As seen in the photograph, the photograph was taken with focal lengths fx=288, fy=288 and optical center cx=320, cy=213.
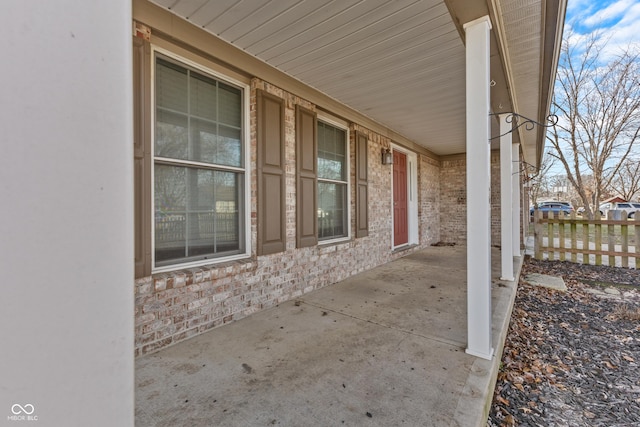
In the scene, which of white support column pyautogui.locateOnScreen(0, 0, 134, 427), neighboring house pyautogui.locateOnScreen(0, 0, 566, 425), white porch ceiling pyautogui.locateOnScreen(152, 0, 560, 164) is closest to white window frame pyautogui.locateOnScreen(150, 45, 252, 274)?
neighboring house pyautogui.locateOnScreen(0, 0, 566, 425)

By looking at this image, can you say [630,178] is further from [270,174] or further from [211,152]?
[211,152]

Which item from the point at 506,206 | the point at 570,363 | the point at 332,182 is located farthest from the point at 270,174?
the point at 506,206

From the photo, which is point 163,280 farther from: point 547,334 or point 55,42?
point 547,334

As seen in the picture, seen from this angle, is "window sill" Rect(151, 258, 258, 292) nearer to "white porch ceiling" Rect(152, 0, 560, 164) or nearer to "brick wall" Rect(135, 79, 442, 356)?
"brick wall" Rect(135, 79, 442, 356)

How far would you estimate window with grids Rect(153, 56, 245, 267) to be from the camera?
2.51 m

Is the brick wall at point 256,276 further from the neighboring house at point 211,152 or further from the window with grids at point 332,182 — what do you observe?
the window with grids at point 332,182

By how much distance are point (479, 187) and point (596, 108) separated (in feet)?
35.5

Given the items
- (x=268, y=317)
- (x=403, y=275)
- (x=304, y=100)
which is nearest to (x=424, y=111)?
(x=304, y=100)

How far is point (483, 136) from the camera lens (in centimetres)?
219

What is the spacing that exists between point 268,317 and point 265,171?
61.7 inches

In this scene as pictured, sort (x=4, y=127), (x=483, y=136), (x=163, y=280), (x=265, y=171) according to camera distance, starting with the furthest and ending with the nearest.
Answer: (x=265, y=171) → (x=163, y=280) → (x=483, y=136) → (x=4, y=127)

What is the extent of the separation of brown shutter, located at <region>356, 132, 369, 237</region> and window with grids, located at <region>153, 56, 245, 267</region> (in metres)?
2.22

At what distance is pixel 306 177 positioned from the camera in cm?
378

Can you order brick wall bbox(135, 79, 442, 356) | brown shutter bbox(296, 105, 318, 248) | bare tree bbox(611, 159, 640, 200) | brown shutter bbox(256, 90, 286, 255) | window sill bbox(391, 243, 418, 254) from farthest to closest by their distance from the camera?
bare tree bbox(611, 159, 640, 200) < window sill bbox(391, 243, 418, 254) < brown shutter bbox(296, 105, 318, 248) < brown shutter bbox(256, 90, 286, 255) < brick wall bbox(135, 79, 442, 356)
